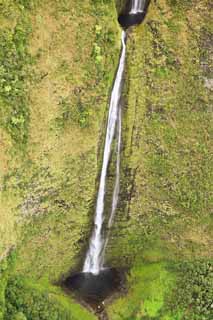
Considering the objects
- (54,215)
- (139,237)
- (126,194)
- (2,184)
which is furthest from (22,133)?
(139,237)

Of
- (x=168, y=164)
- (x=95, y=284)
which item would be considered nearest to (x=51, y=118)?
(x=168, y=164)

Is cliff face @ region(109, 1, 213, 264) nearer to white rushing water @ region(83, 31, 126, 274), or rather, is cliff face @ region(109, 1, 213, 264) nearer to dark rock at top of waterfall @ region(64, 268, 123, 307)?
white rushing water @ region(83, 31, 126, 274)

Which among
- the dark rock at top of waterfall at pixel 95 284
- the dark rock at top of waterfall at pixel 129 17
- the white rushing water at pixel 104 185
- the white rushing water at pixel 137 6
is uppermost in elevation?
the white rushing water at pixel 137 6

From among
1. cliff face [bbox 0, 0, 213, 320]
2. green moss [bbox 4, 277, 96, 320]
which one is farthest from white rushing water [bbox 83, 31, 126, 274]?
green moss [bbox 4, 277, 96, 320]

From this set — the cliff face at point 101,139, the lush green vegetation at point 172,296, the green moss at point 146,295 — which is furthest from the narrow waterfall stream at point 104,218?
the lush green vegetation at point 172,296

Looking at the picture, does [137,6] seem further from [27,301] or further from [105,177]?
[27,301]

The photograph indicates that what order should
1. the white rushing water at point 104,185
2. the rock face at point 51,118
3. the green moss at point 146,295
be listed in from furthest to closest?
the green moss at point 146,295
the white rushing water at point 104,185
the rock face at point 51,118

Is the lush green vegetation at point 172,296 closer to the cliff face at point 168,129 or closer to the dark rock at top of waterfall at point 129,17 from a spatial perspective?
the cliff face at point 168,129
